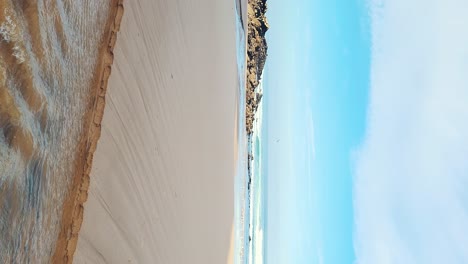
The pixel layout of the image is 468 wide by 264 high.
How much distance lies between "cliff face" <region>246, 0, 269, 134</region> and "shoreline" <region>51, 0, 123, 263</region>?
626 cm

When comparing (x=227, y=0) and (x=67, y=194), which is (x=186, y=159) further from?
(x=227, y=0)

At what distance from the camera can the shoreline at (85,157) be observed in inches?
29.1

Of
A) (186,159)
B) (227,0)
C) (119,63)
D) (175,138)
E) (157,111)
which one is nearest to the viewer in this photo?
(119,63)

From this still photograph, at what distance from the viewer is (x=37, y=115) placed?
603 millimetres

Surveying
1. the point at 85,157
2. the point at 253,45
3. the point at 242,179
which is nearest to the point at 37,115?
the point at 85,157

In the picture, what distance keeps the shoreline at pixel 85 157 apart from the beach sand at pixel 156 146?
36mm

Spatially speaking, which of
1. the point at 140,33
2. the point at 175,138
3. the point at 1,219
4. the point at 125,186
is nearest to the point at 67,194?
the point at 1,219

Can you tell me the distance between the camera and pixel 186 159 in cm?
187

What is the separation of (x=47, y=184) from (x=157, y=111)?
749 mm

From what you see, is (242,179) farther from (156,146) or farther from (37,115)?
(37,115)

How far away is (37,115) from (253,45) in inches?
268

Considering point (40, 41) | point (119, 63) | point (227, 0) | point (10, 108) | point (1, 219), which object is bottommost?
point (1, 219)

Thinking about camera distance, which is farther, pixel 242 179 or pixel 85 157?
pixel 242 179

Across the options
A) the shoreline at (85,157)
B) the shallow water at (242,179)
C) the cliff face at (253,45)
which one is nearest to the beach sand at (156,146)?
the shoreline at (85,157)
